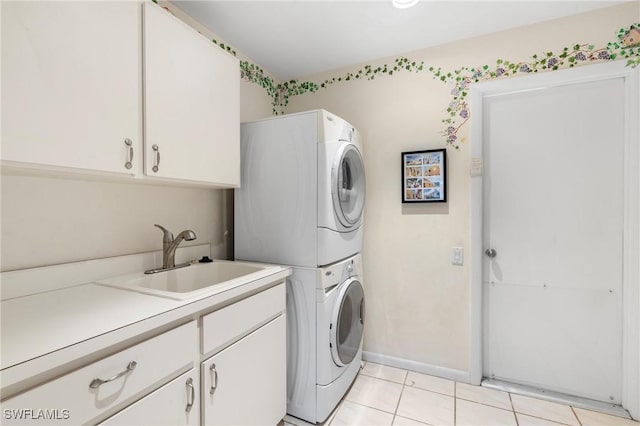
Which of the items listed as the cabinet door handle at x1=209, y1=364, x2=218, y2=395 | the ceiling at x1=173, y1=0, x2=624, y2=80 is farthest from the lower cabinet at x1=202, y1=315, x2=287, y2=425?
the ceiling at x1=173, y1=0, x2=624, y2=80

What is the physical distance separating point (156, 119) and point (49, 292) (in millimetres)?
Answer: 837

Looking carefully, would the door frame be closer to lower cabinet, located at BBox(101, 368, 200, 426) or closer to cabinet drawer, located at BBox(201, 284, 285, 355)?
cabinet drawer, located at BBox(201, 284, 285, 355)

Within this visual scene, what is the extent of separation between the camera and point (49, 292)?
1.18 metres

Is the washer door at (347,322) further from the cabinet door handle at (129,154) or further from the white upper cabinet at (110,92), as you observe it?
the cabinet door handle at (129,154)

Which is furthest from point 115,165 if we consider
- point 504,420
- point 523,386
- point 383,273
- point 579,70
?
point 523,386

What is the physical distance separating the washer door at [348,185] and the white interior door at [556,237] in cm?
95

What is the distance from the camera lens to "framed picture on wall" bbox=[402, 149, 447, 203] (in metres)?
2.20

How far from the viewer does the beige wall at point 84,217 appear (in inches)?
44.2

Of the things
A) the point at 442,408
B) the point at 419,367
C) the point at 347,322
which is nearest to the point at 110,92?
the point at 347,322

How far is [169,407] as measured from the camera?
0.99 metres

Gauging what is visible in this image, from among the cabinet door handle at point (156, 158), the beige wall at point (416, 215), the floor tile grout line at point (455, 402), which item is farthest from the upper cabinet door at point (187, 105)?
the floor tile grout line at point (455, 402)

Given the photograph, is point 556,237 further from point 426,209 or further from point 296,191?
point 296,191

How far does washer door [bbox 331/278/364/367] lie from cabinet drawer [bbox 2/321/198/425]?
3.04 ft

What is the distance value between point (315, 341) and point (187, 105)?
148 cm
